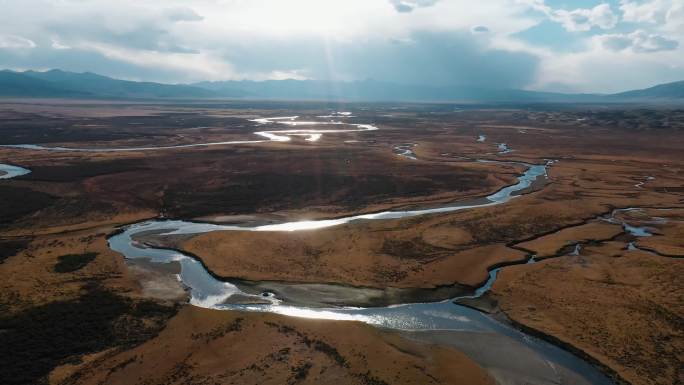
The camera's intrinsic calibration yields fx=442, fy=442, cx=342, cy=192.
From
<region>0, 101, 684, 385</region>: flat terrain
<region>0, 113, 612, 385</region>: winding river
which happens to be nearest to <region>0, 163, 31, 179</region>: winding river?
<region>0, 101, 684, 385</region>: flat terrain

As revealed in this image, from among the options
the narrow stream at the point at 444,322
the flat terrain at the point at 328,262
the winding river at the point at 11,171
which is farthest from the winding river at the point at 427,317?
the winding river at the point at 11,171

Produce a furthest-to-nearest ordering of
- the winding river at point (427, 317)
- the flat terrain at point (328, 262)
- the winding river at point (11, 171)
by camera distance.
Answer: the winding river at point (11, 171) < the flat terrain at point (328, 262) < the winding river at point (427, 317)

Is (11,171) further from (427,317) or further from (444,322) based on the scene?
(444,322)

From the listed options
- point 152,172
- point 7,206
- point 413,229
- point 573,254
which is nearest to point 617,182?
point 573,254

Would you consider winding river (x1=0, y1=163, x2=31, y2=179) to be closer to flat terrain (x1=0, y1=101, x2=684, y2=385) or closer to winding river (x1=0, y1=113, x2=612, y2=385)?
flat terrain (x1=0, y1=101, x2=684, y2=385)

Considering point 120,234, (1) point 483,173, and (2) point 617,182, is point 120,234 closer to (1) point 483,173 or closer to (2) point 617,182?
(1) point 483,173

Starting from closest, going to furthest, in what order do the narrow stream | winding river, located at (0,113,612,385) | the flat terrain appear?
the narrow stream, winding river, located at (0,113,612,385), the flat terrain

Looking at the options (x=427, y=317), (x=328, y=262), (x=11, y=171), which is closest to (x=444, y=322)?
(x=427, y=317)

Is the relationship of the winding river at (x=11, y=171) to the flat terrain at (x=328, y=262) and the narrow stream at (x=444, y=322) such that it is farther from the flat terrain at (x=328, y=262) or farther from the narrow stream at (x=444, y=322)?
the narrow stream at (x=444, y=322)
